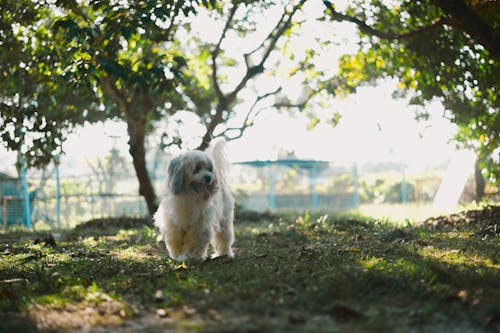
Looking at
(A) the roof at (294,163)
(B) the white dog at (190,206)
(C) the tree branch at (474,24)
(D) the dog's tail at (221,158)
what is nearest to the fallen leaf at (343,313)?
(B) the white dog at (190,206)

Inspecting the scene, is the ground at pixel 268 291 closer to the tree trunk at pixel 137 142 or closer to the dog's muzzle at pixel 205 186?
the dog's muzzle at pixel 205 186

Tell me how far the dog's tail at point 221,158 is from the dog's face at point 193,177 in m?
0.67

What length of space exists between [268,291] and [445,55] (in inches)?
232

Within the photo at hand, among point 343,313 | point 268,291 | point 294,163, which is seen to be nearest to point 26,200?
point 294,163

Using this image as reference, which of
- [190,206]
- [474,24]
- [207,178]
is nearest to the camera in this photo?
[474,24]

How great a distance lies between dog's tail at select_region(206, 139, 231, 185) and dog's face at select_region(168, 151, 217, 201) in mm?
672

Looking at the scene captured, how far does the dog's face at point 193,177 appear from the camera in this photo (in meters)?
6.26

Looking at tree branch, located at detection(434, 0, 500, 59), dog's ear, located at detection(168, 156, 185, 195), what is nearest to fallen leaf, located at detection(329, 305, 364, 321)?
dog's ear, located at detection(168, 156, 185, 195)

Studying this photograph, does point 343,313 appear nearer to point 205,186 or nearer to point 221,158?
point 205,186

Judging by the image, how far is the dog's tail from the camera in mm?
7102

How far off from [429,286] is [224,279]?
1.56 meters

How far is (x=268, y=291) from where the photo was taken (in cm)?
399

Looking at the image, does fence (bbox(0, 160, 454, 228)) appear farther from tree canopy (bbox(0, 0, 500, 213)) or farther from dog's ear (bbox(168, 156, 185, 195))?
dog's ear (bbox(168, 156, 185, 195))

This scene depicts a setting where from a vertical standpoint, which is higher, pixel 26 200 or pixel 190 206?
pixel 190 206
